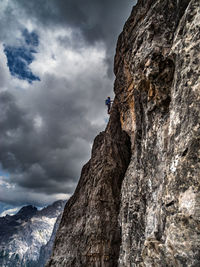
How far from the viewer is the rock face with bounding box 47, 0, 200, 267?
26.5 feet

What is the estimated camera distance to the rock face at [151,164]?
8.06 metres

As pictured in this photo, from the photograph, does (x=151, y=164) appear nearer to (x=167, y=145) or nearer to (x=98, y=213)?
(x=167, y=145)

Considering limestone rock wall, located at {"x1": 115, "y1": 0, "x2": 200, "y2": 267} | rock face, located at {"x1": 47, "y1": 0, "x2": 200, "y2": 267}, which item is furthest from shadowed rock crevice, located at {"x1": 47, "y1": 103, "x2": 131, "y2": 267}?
limestone rock wall, located at {"x1": 115, "y1": 0, "x2": 200, "y2": 267}

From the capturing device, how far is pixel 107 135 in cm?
2962

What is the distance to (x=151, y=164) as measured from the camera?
1361cm

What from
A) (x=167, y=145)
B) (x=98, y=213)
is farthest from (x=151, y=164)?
(x=98, y=213)

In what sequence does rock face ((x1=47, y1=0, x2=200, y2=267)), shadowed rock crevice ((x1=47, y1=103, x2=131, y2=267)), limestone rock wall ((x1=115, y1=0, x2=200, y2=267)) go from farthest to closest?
shadowed rock crevice ((x1=47, y1=103, x2=131, y2=267)), rock face ((x1=47, y1=0, x2=200, y2=267)), limestone rock wall ((x1=115, y1=0, x2=200, y2=267))

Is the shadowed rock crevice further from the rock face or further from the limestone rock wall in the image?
the limestone rock wall

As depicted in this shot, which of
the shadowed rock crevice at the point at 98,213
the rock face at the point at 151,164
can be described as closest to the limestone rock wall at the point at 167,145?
the rock face at the point at 151,164

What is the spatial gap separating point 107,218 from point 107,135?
12167 mm

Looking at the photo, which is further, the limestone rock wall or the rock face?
the rock face

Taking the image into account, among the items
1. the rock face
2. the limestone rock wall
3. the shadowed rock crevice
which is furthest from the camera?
the shadowed rock crevice

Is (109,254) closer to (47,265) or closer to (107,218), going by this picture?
(107,218)

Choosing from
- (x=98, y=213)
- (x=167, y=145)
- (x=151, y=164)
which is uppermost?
(x=167, y=145)
